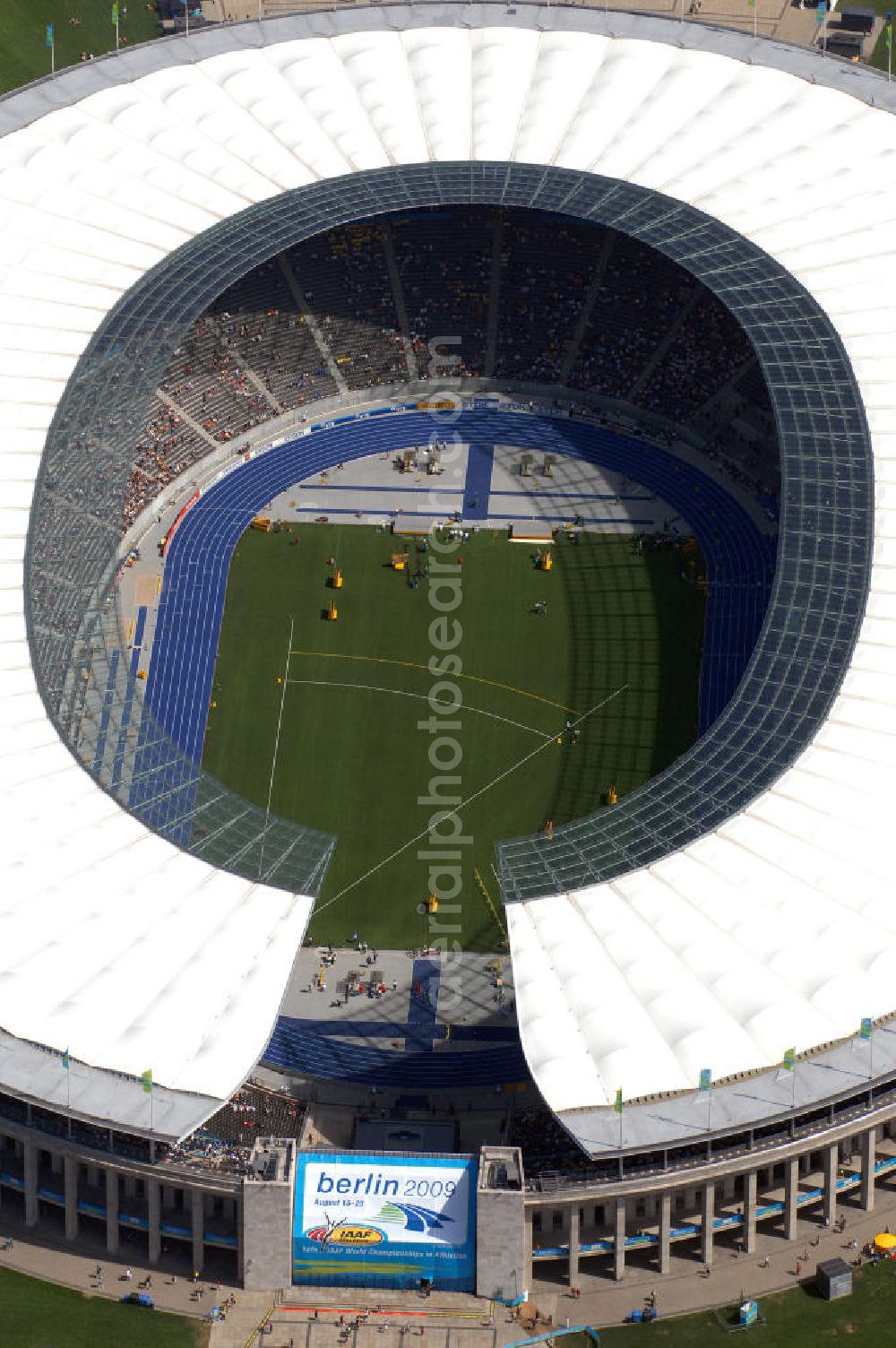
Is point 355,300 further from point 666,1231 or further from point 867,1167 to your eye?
point 666,1231

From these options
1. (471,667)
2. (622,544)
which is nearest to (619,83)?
(622,544)

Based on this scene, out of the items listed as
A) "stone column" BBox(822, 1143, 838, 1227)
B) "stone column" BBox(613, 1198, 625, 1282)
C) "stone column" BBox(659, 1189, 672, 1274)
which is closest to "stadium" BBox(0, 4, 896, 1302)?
"stone column" BBox(822, 1143, 838, 1227)

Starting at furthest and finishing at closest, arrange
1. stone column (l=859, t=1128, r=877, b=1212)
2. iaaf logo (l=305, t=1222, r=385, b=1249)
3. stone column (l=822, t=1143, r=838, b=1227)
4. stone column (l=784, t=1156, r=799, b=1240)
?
stone column (l=859, t=1128, r=877, b=1212) < stone column (l=822, t=1143, r=838, b=1227) < stone column (l=784, t=1156, r=799, b=1240) < iaaf logo (l=305, t=1222, r=385, b=1249)

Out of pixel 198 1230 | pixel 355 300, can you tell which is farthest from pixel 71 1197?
pixel 355 300

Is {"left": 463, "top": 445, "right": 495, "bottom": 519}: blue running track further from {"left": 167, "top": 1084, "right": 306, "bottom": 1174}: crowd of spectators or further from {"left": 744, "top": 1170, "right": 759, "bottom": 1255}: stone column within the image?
{"left": 744, "top": 1170, "right": 759, "bottom": 1255}: stone column

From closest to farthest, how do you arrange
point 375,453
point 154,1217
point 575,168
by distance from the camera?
point 154,1217 → point 575,168 → point 375,453

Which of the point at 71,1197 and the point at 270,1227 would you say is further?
the point at 71,1197

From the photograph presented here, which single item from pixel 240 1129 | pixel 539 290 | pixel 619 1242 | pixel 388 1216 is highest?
pixel 539 290
